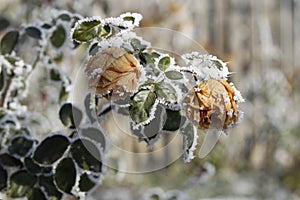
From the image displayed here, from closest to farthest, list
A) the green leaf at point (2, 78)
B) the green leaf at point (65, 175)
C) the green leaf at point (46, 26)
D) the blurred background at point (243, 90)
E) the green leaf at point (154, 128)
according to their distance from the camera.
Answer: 1. the green leaf at point (154, 128)
2. the green leaf at point (65, 175)
3. the green leaf at point (2, 78)
4. the green leaf at point (46, 26)
5. the blurred background at point (243, 90)

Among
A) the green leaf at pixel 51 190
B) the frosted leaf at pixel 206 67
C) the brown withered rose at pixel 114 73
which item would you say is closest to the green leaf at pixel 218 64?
the frosted leaf at pixel 206 67

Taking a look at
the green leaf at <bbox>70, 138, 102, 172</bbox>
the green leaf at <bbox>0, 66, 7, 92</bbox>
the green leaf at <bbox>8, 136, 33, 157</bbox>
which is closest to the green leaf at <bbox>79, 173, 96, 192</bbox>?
the green leaf at <bbox>70, 138, 102, 172</bbox>

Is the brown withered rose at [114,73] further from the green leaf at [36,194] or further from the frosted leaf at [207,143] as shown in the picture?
the green leaf at [36,194]

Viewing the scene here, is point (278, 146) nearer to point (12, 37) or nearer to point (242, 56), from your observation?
point (242, 56)

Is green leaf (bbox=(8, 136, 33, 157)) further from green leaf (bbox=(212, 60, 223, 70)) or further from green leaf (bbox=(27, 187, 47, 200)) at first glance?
green leaf (bbox=(212, 60, 223, 70))

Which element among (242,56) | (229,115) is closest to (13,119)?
(229,115)

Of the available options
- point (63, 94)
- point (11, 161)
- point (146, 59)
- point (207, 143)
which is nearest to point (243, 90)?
point (63, 94)

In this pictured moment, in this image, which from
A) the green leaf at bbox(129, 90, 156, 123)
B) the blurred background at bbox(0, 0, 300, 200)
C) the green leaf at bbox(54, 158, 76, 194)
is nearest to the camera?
the green leaf at bbox(129, 90, 156, 123)
